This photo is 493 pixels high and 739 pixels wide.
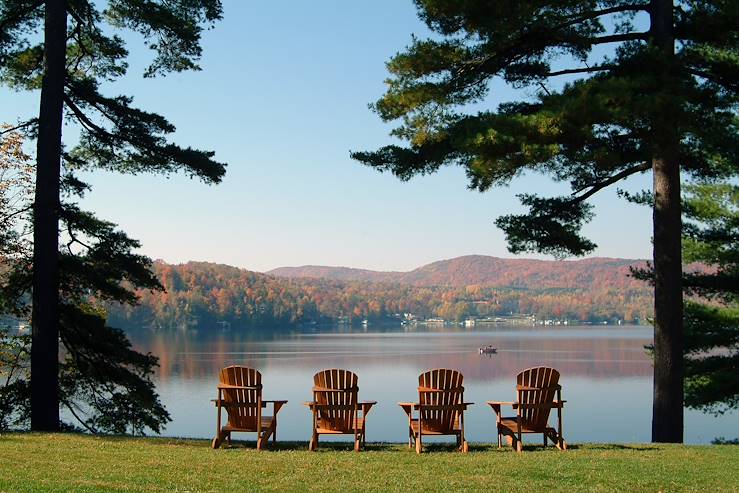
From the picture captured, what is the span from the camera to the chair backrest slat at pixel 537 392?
8.00 m

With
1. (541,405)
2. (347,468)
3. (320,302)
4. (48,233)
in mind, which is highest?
(48,233)

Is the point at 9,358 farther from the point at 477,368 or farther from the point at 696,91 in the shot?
the point at 477,368

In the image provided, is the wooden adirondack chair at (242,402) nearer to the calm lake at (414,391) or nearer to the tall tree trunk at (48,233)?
the tall tree trunk at (48,233)

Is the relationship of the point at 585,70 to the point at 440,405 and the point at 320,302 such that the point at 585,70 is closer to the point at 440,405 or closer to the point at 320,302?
the point at 440,405

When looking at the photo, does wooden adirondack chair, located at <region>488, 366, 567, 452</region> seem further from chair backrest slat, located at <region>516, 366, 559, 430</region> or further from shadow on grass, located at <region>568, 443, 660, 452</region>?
shadow on grass, located at <region>568, 443, 660, 452</region>

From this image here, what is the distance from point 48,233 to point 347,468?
556 centimetres

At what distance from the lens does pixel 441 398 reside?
315 inches

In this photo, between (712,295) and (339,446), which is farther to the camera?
(712,295)

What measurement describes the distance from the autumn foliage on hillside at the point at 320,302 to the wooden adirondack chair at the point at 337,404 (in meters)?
31.2

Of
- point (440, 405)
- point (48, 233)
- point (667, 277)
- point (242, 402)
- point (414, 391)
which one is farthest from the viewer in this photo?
point (414, 391)

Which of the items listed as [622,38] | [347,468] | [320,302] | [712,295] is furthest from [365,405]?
[320,302]

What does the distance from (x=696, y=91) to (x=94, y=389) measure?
8900 mm

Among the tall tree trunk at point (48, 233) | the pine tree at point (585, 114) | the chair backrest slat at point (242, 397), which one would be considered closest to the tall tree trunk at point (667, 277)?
the pine tree at point (585, 114)

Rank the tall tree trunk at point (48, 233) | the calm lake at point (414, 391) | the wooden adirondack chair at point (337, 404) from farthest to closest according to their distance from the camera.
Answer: the calm lake at point (414, 391) → the tall tree trunk at point (48, 233) → the wooden adirondack chair at point (337, 404)
